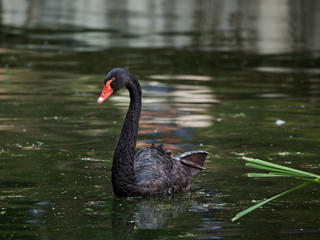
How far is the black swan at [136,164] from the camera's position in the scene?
24.2 feet

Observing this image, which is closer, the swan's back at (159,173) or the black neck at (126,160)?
the black neck at (126,160)

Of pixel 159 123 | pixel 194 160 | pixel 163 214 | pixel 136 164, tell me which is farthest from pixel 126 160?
pixel 159 123

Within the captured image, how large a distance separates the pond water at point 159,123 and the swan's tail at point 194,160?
225 millimetres

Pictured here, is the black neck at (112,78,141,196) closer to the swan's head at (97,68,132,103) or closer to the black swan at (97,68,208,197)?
the black swan at (97,68,208,197)

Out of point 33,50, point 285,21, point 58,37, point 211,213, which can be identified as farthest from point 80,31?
point 211,213

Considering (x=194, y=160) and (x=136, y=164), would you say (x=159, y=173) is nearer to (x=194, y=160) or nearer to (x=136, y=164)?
(x=136, y=164)

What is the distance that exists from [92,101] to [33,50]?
720 centimetres

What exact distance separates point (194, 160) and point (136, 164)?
64 cm

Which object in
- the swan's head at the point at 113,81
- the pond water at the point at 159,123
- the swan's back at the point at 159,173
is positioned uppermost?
the swan's head at the point at 113,81

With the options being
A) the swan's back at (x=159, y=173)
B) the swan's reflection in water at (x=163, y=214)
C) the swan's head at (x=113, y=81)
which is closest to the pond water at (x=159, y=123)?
the swan's reflection in water at (x=163, y=214)

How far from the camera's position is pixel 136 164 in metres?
7.94

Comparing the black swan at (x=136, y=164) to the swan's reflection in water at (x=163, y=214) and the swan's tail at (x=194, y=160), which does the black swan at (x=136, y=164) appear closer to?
the swan's tail at (x=194, y=160)

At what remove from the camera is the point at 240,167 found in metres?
8.66

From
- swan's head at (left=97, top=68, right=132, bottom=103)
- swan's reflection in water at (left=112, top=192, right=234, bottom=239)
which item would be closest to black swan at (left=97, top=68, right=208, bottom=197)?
swan's head at (left=97, top=68, right=132, bottom=103)
